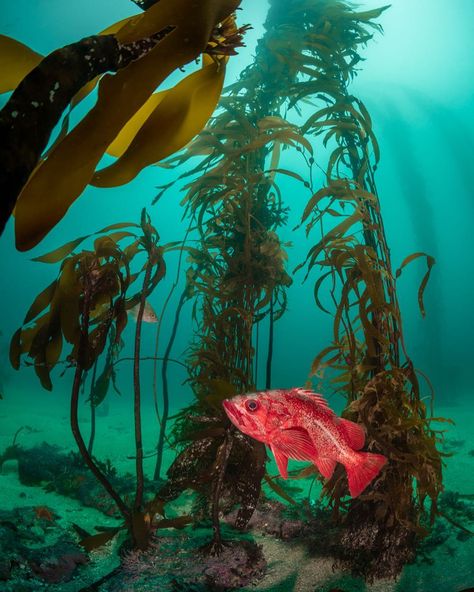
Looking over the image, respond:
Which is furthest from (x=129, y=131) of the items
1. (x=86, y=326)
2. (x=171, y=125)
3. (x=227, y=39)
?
(x=86, y=326)

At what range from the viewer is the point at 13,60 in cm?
156

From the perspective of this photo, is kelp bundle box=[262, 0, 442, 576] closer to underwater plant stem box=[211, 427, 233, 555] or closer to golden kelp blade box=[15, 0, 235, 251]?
underwater plant stem box=[211, 427, 233, 555]

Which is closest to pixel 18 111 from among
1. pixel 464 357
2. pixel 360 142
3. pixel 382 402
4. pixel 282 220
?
pixel 382 402

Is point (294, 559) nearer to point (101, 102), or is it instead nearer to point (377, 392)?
point (377, 392)

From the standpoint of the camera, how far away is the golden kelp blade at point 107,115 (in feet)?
3.83

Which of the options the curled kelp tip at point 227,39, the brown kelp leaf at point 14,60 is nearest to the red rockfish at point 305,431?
the curled kelp tip at point 227,39

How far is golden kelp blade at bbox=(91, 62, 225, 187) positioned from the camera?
147cm

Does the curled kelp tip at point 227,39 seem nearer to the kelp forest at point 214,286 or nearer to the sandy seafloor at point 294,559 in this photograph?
the kelp forest at point 214,286

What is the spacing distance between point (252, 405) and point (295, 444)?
0.26m

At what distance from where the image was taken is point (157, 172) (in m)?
35.2

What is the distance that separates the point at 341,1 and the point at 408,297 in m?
68.6

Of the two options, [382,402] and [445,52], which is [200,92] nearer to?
[382,402]

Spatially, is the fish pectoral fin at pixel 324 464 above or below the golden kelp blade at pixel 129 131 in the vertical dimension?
below

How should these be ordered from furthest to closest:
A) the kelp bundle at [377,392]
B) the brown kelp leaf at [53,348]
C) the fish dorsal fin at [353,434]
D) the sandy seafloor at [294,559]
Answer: the brown kelp leaf at [53,348]
the kelp bundle at [377,392]
the sandy seafloor at [294,559]
the fish dorsal fin at [353,434]
